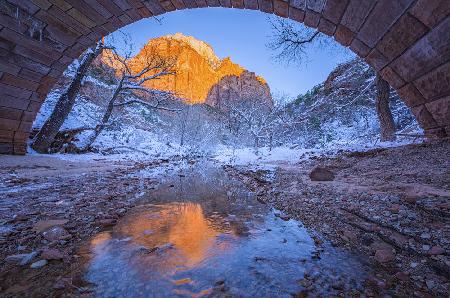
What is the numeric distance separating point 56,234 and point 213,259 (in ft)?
4.42

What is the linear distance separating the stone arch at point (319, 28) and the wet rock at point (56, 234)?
3.62 meters

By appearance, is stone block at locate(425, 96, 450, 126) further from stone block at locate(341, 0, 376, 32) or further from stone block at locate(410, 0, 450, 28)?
stone block at locate(341, 0, 376, 32)

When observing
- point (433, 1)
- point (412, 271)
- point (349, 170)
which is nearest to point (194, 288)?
point (412, 271)

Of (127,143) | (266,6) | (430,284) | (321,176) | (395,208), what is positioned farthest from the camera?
(127,143)

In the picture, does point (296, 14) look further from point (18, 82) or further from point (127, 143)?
point (127, 143)

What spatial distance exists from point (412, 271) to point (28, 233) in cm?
296

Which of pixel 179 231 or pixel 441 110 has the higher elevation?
pixel 441 110

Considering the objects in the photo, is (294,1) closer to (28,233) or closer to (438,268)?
(438,268)

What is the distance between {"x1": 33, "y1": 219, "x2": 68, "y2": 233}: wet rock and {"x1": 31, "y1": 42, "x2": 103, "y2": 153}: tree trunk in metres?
7.49

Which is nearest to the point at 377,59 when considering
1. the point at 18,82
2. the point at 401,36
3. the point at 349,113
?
the point at 401,36

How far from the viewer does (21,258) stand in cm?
156

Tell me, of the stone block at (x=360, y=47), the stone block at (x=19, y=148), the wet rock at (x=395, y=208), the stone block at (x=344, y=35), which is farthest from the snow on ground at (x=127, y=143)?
the wet rock at (x=395, y=208)

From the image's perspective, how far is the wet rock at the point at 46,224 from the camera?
203 centimetres

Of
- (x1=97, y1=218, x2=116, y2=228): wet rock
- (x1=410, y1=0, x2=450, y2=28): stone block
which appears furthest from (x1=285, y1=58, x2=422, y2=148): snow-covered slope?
(x1=97, y1=218, x2=116, y2=228): wet rock
